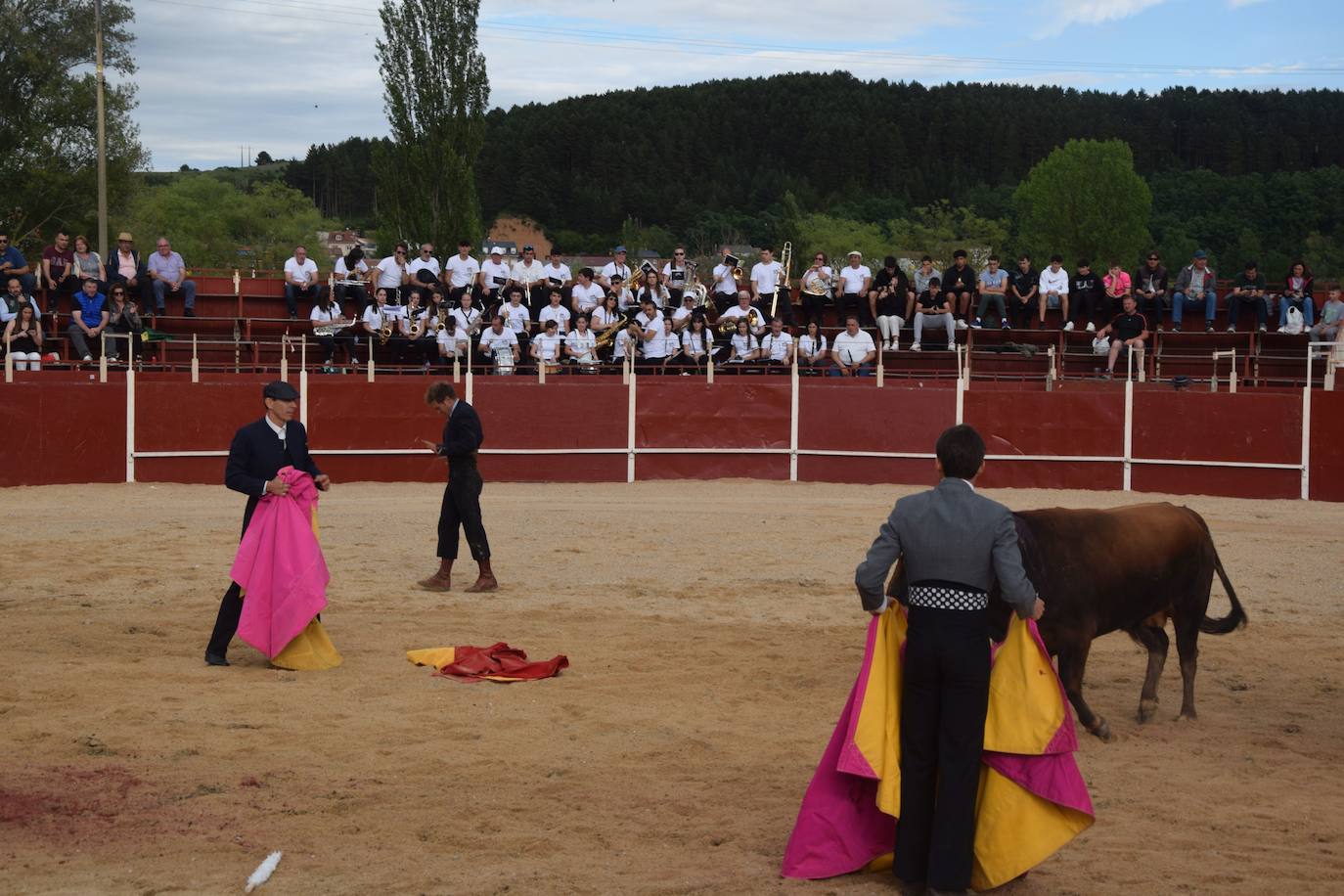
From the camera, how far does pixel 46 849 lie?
18.1 ft

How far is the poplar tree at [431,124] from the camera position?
119 ft

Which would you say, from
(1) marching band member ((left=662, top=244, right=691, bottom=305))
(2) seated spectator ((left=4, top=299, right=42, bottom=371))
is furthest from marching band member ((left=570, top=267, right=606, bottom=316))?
(2) seated spectator ((left=4, top=299, right=42, bottom=371))

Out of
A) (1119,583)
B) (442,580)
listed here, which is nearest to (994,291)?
(442,580)

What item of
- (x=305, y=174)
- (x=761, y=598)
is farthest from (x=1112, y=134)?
(x=761, y=598)

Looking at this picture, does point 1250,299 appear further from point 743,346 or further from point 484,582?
point 484,582

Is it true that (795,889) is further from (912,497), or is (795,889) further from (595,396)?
(595,396)

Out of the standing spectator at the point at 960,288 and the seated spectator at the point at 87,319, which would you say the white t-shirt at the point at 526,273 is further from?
the standing spectator at the point at 960,288

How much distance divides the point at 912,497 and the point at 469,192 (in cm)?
3258

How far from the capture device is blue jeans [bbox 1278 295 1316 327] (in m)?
22.2

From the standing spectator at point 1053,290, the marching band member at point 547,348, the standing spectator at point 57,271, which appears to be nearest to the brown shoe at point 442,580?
the marching band member at point 547,348

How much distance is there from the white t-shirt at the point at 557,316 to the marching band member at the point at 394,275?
2.32m

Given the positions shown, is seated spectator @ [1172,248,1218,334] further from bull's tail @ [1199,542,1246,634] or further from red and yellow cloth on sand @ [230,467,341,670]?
red and yellow cloth on sand @ [230,467,341,670]

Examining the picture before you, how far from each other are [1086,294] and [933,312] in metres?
2.46

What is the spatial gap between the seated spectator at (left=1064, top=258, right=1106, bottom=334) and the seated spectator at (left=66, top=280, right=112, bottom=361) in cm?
1421
